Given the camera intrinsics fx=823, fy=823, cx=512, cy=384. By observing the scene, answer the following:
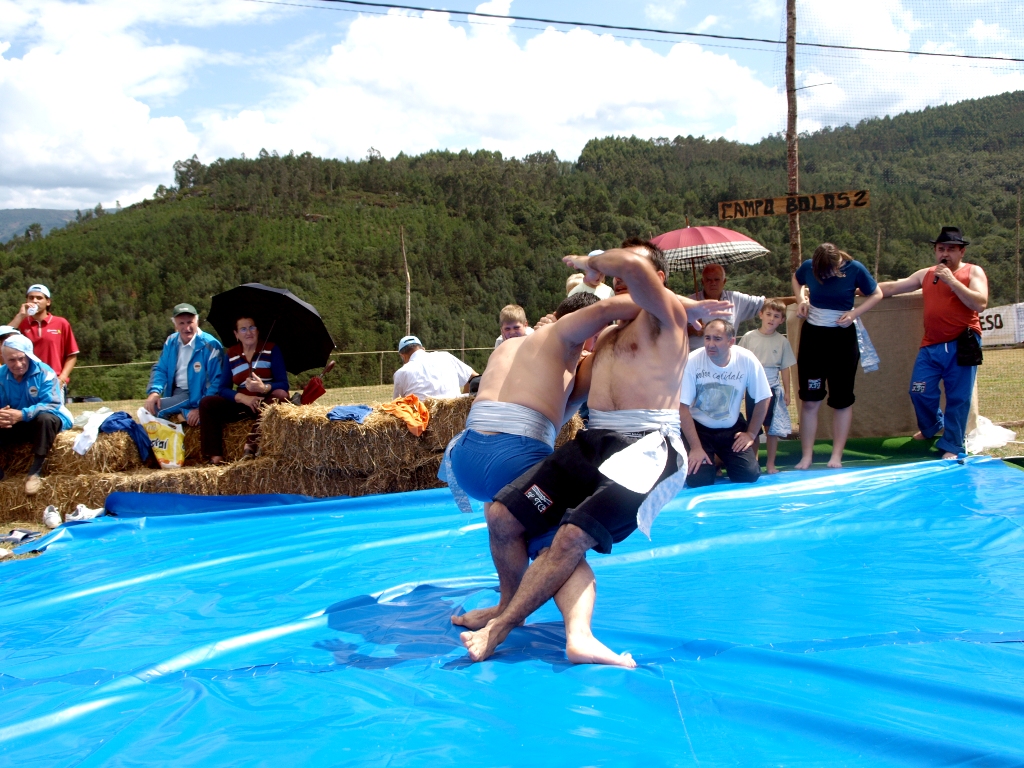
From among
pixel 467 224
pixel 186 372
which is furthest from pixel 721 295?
pixel 467 224

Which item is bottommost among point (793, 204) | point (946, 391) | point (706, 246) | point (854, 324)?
point (946, 391)

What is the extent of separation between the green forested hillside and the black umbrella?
25.5 metres

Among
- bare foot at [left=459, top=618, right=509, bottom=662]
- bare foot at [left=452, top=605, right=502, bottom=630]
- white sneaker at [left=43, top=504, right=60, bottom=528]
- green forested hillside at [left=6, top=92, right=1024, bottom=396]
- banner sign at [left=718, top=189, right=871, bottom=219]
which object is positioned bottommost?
white sneaker at [left=43, top=504, right=60, bottom=528]

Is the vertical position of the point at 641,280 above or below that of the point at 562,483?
above

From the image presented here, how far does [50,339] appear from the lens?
25.9ft

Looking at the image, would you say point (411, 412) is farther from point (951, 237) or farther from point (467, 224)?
point (467, 224)

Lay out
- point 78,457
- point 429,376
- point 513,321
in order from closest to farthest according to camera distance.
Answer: point 513,321, point 78,457, point 429,376

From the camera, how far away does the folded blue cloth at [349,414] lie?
6.67 m

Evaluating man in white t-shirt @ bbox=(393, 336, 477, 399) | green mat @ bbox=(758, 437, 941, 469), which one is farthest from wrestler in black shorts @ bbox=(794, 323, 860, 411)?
man in white t-shirt @ bbox=(393, 336, 477, 399)

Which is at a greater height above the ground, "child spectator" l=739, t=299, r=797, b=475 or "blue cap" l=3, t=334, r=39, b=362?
"blue cap" l=3, t=334, r=39, b=362

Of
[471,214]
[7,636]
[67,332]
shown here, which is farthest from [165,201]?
[7,636]

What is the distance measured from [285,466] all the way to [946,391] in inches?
207

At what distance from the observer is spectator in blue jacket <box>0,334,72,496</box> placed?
6.57 meters

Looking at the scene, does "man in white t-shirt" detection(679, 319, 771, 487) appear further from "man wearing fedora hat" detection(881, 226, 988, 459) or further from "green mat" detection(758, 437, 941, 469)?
"man wearing fedora hat" detection(881, 226, 988, 459)
